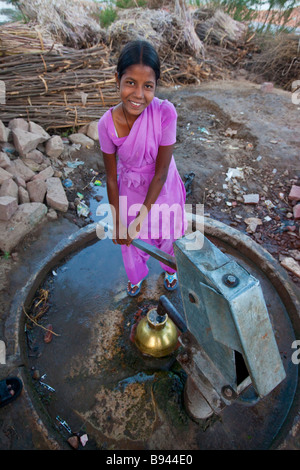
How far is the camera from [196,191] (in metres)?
3.22

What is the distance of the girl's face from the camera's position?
4.17 ft

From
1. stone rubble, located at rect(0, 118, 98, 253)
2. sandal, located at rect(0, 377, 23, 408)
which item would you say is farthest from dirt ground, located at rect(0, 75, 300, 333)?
sandal, located at rect(0, 377, 23, 408)

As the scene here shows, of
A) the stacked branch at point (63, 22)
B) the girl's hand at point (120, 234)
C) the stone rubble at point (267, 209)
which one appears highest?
the stacked branch at point (63, 22)

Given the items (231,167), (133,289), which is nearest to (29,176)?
(133,289)

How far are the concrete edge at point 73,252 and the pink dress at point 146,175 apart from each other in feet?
2.00

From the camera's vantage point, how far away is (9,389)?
151cm

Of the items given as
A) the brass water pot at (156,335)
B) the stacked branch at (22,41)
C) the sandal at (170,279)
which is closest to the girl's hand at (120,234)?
the brass water pot at (156,335)

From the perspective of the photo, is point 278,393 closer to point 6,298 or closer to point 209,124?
point 6,298

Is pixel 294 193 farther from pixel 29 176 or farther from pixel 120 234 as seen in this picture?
pixel 29 176

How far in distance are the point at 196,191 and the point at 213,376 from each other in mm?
2444

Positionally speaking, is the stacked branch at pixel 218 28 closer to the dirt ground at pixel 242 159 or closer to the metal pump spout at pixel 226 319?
the dirt ground at pixel 242 159

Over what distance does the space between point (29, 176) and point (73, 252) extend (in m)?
1.21

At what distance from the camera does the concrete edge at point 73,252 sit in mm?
1725
